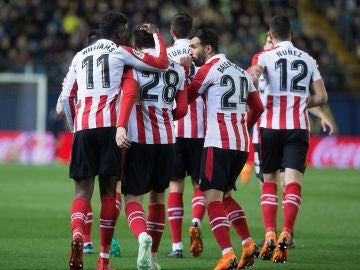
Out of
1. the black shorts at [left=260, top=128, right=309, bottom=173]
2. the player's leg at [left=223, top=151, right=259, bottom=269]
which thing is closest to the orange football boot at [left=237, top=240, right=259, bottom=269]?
the player's leg at [left=223, top=151, right=259, bottom=269]

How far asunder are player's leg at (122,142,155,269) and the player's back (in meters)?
0.66

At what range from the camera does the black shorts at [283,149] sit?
33.5 feet

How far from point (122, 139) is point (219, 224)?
122cm

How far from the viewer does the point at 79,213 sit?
29.1ft

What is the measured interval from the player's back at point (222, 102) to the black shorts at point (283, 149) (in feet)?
3.33

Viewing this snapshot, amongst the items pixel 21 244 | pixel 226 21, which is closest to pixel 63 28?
pixel 226 21

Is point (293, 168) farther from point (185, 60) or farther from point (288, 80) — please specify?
point (185, 60)

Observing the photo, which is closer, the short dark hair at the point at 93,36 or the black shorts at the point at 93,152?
the black shorts at the point at 93,152

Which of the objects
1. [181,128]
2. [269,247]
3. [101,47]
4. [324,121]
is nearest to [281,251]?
[269,247]

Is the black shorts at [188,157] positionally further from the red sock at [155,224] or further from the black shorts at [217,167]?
the red sock at [155,224]

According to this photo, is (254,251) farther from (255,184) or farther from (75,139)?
(255,184)

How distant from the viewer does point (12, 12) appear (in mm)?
29078

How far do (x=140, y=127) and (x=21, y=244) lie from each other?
276 cm

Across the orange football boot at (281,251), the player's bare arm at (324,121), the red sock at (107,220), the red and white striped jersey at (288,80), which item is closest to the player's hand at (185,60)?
the red and white striped jersey at (288,80)
